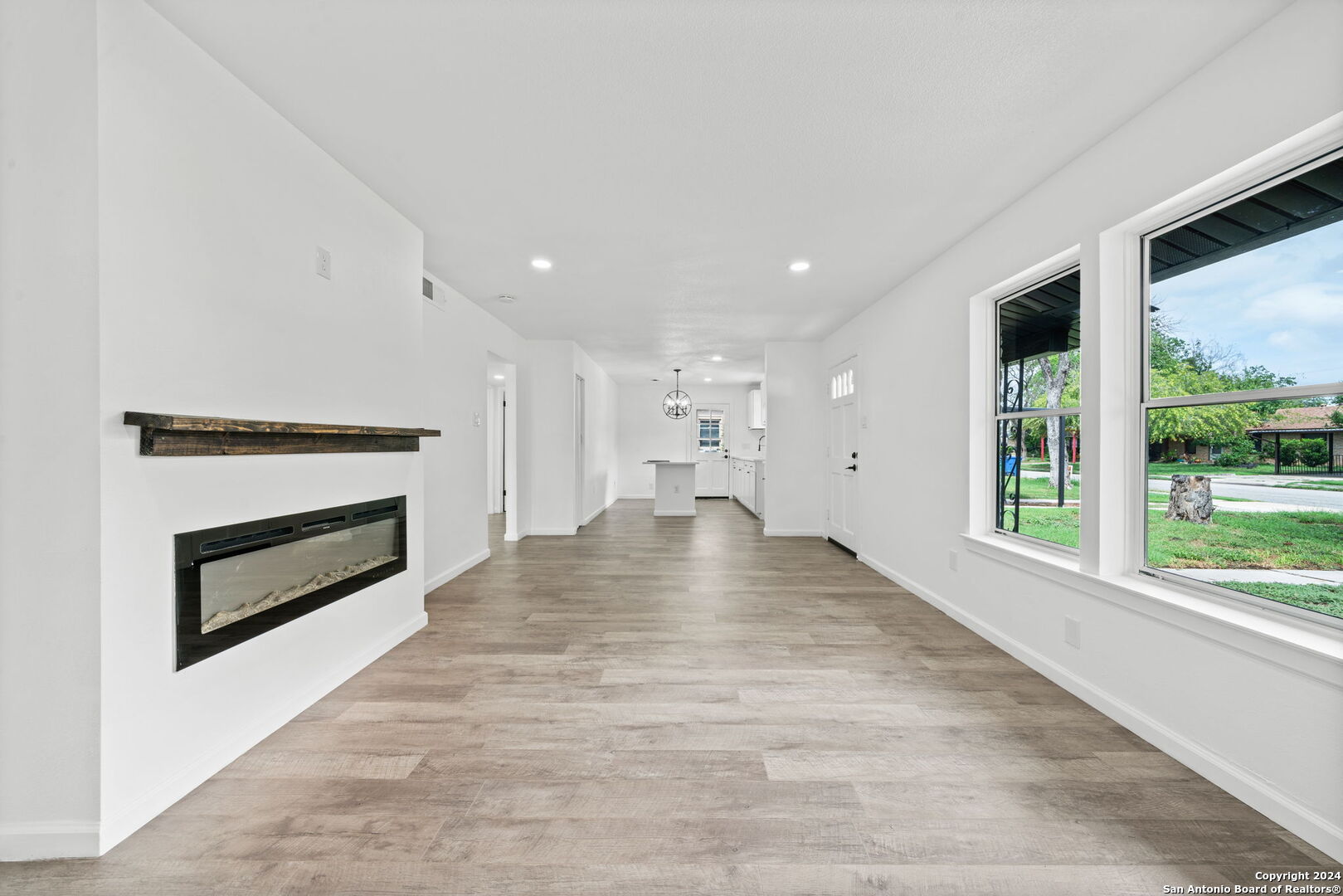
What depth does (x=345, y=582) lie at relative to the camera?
2.53 m

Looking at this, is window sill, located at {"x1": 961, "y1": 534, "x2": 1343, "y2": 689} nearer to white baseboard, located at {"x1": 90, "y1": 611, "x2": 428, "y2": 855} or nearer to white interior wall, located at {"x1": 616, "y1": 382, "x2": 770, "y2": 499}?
white baseboard, located at {"x1": 90, "y1": 611, "x2": 428, "y2": 855}

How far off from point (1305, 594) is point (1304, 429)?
52 cm

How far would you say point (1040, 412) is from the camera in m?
2.86

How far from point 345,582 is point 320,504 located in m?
0.44

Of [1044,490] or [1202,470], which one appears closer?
[1202,470]

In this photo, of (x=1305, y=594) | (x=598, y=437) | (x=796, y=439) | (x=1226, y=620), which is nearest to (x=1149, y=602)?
(x=1226, y=620)

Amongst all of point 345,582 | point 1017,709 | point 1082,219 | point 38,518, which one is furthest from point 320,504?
point 1082,219

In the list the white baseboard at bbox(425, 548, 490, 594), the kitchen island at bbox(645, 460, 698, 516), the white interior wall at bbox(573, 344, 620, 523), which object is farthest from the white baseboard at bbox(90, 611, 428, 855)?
the kitchen island at bbox(645, 460, 698, 516)

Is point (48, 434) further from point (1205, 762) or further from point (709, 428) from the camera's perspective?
point (709, 428)

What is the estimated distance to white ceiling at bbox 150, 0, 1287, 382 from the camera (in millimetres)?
1650

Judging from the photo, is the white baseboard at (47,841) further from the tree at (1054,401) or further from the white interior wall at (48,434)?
the tree at (1054,401)

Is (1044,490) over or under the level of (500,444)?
under

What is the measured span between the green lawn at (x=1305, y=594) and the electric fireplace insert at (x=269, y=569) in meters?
3.56

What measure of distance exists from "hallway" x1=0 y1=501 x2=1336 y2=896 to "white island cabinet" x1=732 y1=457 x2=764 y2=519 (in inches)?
218
